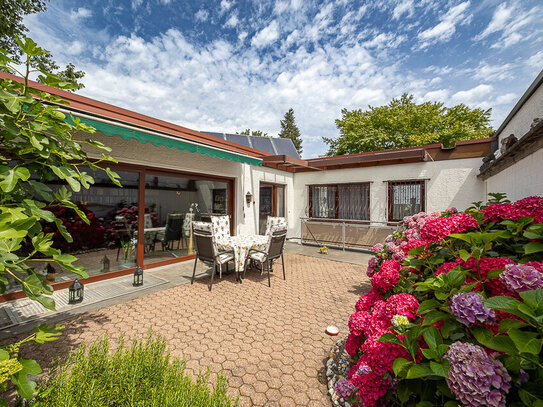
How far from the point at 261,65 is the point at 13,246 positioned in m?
11.4

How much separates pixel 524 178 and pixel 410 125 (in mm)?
23700

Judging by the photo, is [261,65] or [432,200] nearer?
[432,200]

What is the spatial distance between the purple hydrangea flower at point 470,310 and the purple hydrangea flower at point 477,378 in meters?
0.14

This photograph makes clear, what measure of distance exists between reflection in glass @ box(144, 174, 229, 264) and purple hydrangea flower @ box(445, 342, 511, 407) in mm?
7178

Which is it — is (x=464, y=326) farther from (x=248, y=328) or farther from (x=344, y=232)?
(x=344, y=232)

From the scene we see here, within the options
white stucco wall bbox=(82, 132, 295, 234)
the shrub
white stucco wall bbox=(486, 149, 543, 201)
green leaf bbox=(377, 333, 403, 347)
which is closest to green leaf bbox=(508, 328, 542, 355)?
green leaf bbox=(377, 333, 403, 347)

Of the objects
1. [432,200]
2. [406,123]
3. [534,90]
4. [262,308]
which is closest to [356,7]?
[534,90]

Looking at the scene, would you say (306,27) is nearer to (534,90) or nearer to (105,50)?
(534,90)

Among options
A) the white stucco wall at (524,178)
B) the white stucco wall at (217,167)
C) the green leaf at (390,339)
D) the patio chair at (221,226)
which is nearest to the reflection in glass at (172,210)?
the white stucco wall at (217,167)

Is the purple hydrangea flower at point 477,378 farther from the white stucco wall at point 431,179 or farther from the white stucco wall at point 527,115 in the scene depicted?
the white stucco wall at point 431,179

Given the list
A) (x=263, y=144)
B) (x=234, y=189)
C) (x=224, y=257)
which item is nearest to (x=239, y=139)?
(x=263, y=144)

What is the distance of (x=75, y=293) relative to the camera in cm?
439

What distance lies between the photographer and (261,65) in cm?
1038

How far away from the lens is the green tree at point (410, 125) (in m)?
21.8
